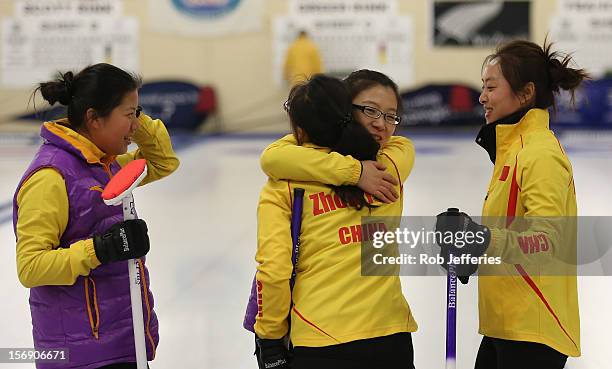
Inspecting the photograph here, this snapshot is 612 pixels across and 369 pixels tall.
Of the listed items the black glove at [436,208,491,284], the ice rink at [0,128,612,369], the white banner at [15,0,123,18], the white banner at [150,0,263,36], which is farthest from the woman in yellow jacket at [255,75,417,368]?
the white banner at [15,0,123,18]

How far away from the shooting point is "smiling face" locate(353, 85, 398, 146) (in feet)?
6.68

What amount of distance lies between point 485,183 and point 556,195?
240 inches

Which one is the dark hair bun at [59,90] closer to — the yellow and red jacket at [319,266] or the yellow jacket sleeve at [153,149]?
the yellow jacket sleeve at [153,149]

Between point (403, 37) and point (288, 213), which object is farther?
point (403, 37)

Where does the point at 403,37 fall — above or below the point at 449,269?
above

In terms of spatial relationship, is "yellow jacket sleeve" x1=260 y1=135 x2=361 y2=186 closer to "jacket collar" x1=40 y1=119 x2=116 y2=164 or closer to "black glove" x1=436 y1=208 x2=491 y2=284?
"black glove" x1=436 y1=208 x2=491 y2=284

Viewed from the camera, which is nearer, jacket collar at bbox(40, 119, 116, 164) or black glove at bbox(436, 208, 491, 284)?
black glove at bbox(436, 208, 491, 284)

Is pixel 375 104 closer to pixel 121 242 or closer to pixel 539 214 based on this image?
pixel 539 214

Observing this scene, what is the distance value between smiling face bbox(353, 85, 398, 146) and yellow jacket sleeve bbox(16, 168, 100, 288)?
72 cm

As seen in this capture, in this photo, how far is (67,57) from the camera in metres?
14.4

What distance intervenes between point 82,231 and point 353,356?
29.6 inches

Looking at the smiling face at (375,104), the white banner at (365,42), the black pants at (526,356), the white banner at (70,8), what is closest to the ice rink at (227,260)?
the black pants at (526,356)

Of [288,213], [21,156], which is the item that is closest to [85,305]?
[288,213]

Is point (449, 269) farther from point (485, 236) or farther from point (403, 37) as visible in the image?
point (403, 37)
